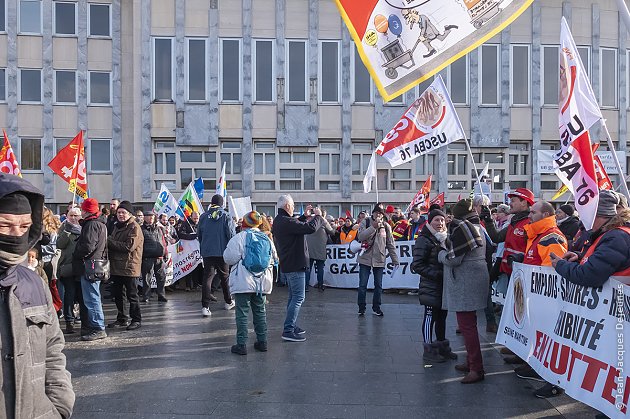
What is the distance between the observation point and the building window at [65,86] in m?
26.0

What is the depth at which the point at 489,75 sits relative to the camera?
27.0 metres

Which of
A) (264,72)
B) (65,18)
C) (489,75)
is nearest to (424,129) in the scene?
(264,72)

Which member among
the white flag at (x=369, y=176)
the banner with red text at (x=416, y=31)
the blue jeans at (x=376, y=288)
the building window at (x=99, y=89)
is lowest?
the blue jeans at (x=376, y=288)

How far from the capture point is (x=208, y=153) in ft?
85.1

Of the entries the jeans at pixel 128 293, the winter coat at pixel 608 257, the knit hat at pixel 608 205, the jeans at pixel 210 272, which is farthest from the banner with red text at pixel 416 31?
the jeans at pixel 210 272

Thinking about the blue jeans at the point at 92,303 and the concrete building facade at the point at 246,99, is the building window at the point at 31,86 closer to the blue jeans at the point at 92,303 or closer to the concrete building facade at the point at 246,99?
the concrete building facade at the point at 246,99

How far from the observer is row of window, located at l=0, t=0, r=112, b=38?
2570 centimetres

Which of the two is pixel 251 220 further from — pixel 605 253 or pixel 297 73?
pixel 297 73

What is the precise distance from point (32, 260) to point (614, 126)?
27155mm

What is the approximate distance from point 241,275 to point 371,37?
→ 363 centimetres

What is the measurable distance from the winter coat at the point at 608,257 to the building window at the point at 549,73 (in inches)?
937

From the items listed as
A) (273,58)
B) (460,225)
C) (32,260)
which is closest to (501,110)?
(273,58)

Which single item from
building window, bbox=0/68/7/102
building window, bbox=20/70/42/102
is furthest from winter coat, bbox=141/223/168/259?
building window, bbox=0/68/7/102

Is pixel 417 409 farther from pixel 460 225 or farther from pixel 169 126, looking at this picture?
pixel 169 126
